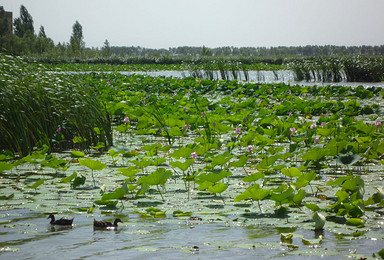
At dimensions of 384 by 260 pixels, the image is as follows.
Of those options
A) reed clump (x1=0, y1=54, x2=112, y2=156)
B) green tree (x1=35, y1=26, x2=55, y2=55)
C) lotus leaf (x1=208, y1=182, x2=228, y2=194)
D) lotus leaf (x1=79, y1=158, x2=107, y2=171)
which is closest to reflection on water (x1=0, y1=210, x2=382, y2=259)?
lotus leaf (x1=208, y1=182, x2=228, y2=194)

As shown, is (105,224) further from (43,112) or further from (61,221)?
(43,112)

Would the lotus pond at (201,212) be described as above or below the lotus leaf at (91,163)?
below

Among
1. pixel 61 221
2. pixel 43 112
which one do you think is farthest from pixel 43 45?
pixel 61 221

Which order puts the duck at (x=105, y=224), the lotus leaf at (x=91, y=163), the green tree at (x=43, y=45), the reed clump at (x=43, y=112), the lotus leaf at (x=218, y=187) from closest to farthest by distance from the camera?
the duck at (x=105, y=224)
the lotus leaf at (x=218, y=187)
the lotus leaf at (x=91, y=163)
the reed clump at (x=43, y=112)
the green tree at (x=43, y=45)

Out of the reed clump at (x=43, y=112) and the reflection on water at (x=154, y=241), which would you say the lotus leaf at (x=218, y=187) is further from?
the reed clump at (x=43, y=112)

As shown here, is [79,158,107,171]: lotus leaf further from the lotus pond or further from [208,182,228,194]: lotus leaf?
[208,182,228,194]: lotus leaf

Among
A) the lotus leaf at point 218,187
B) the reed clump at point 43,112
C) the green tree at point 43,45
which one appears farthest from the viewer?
the green tree at point 43,45

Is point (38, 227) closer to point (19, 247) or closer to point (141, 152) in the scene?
point (19, 247)

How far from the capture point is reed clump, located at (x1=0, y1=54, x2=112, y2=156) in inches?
201

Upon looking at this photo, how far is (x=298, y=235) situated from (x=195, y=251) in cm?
58

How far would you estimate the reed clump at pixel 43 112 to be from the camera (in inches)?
201

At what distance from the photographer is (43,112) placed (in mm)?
5516

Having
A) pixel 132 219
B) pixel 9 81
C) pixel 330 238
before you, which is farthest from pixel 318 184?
pixel 9 81

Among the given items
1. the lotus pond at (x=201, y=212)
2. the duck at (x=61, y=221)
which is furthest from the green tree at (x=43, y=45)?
the duck at (x=61, y=221)
